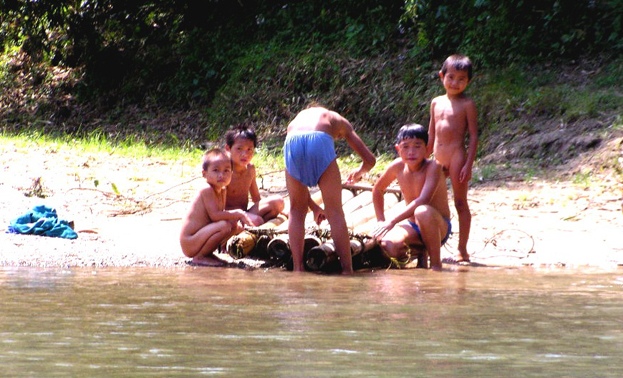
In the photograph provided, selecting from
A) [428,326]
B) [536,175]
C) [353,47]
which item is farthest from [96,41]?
[428,326]

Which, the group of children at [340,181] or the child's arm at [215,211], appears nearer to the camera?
the group of children at [340,181]

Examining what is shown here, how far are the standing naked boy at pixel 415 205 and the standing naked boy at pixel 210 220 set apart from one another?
3.24 ft

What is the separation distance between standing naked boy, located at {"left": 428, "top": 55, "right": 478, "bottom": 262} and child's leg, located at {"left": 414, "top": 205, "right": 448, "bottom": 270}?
1.50 feet

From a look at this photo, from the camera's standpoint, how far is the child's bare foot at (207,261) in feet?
24.2

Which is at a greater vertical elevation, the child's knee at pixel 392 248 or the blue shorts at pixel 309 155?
the blue shorts at pixel 309 155

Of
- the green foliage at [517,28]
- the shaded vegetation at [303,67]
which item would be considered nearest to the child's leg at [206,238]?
the shaded vegetation at [303,67]

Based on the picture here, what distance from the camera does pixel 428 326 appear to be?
486 centimetres

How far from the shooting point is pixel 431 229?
279 inches

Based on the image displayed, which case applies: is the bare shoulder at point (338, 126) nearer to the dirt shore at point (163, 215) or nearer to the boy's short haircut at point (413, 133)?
the boy's short haircut at point (413, 133)

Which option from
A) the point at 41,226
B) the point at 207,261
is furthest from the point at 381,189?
the point at 41,226

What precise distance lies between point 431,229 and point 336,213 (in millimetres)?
676

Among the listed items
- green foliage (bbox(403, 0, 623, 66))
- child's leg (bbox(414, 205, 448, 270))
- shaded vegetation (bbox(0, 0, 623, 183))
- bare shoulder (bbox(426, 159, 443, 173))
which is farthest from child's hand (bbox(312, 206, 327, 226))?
green foliage (bbox(403, 0, 623, 66))

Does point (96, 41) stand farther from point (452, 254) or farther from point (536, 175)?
point (452, 254)

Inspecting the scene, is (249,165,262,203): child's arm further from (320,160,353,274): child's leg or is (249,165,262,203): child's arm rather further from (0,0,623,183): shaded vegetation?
(0,0,623,183): shaded vegetation
